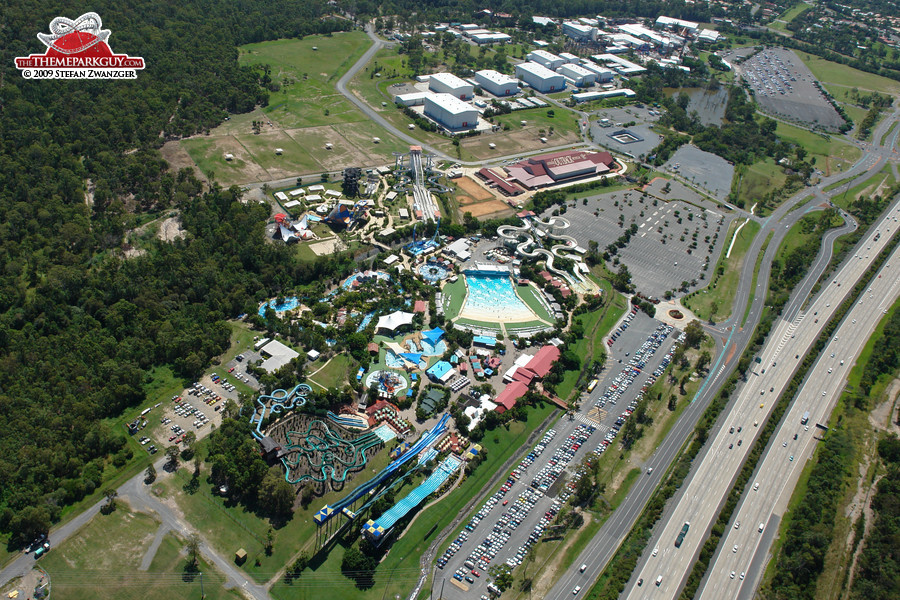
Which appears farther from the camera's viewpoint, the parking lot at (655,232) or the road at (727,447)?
the parking lot at (655,232)

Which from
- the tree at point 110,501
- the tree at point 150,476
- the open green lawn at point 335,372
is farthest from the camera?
the open green lawn at point 335,372

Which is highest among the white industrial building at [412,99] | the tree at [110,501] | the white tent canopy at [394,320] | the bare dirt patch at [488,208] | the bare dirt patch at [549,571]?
the white industrial building at [412,99]

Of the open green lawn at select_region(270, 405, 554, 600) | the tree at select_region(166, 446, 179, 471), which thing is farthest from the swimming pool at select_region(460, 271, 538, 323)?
the tree at select_region(166, 446, 179, 471)

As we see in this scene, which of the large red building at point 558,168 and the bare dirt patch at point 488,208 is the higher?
the large red building at point 558,168

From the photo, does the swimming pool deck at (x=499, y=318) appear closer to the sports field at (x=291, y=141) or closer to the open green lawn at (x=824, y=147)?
the sports field at (x=291, y=141)

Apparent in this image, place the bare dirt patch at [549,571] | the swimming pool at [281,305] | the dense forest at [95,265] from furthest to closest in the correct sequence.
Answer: the swimming pool at [281,305]
the dense forest at [95,265]
the bare dirt patch at [549,571]

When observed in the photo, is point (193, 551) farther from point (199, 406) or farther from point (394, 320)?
point (394, 320)

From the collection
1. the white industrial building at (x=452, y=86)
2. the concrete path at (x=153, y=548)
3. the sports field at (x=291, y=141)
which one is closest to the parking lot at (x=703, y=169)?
the white industrial building at (x=452, y=86)

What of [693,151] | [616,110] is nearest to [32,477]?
[693,151]
